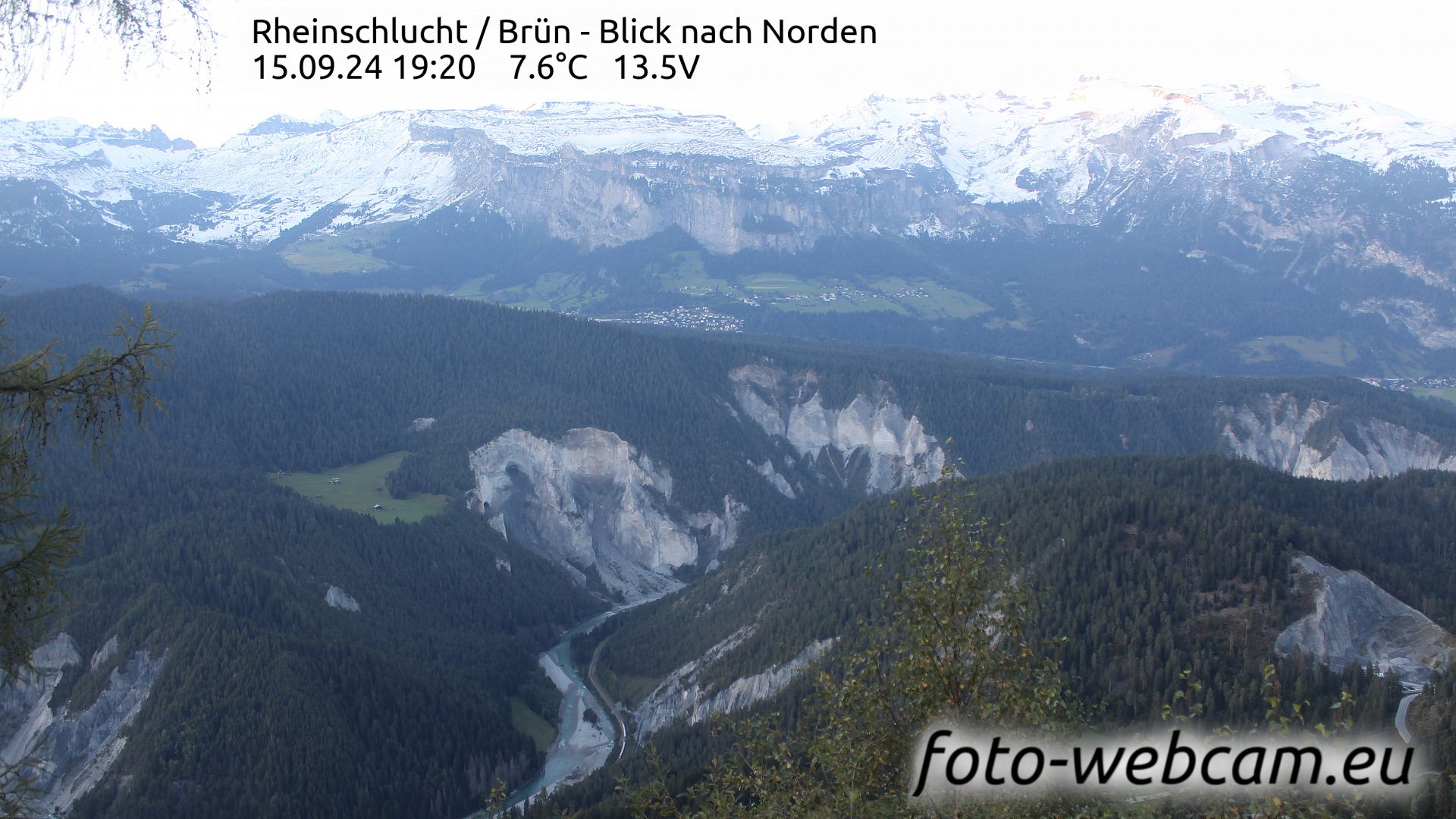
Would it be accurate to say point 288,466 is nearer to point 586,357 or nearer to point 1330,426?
point 586,357

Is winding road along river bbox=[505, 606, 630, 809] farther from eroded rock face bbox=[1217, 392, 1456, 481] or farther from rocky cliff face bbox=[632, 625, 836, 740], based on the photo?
eroded rock face bbox=[1217, 392, 1456, 481]

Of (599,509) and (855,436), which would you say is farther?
(855,436)

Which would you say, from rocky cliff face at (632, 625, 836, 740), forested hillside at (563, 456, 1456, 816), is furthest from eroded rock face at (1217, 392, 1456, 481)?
rocky cliff face at (632, 625, 836, 740)

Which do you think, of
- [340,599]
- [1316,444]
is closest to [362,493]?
[340,599]

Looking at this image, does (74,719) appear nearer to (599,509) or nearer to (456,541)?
(456,541)

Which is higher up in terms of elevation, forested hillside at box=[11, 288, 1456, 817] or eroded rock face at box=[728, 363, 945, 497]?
forested hillside at box=[11, 288, 1456, 817]
